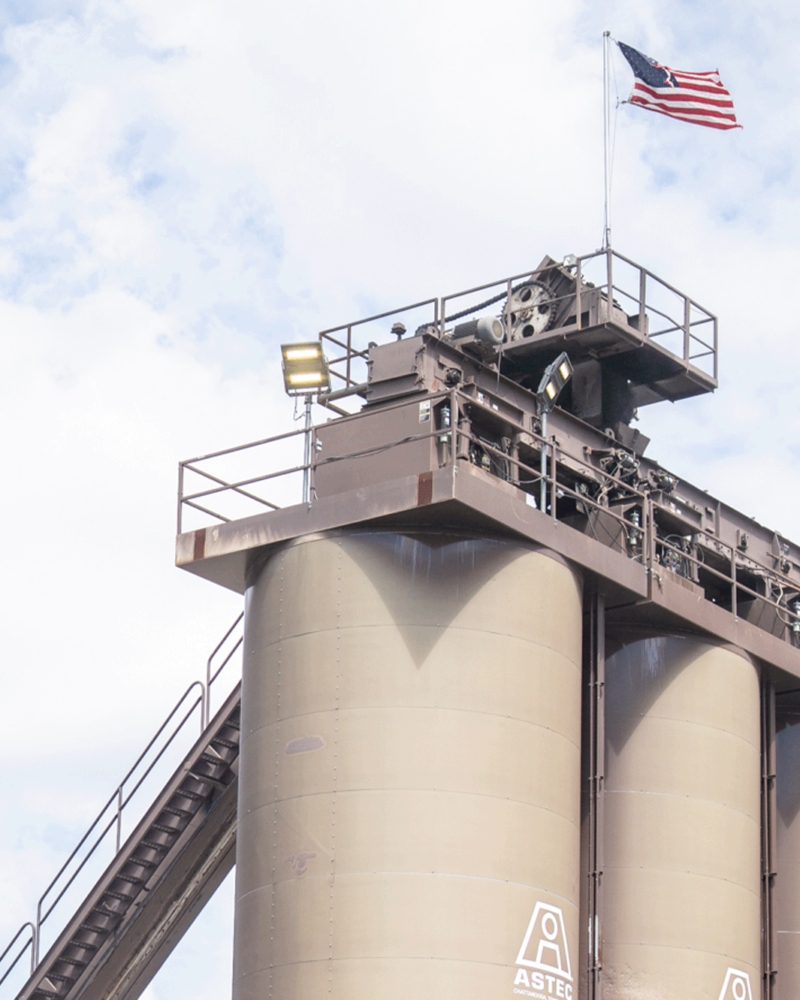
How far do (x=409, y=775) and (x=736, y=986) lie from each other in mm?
7674

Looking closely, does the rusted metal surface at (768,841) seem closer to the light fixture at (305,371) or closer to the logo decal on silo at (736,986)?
the logo decal on silo at (736,986)

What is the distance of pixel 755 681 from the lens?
3262cm

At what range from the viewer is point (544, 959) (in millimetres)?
26469

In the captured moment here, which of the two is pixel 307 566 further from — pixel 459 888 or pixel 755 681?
pixel 755 681

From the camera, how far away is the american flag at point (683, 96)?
34.8m

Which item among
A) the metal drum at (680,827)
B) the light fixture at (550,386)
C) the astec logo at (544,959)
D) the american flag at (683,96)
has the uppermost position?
the american flag at (683,96)

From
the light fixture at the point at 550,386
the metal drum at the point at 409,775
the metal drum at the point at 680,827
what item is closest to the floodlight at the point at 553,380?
the light fixture at the point at 550,386

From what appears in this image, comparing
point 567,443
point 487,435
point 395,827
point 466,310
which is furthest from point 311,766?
point 466,310

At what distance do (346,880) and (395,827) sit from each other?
0.97 m

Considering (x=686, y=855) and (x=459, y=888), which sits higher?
(x=686, y=855)

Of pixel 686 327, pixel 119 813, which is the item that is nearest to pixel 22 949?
pixel 119 813

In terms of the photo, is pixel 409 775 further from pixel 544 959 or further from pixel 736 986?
pixel 736 986

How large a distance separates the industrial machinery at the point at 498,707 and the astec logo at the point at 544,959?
0.05m

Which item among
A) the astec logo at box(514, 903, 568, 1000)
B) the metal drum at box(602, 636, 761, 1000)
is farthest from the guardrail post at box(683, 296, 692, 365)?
the astec logo at box(514, 903, 568, 1000)
